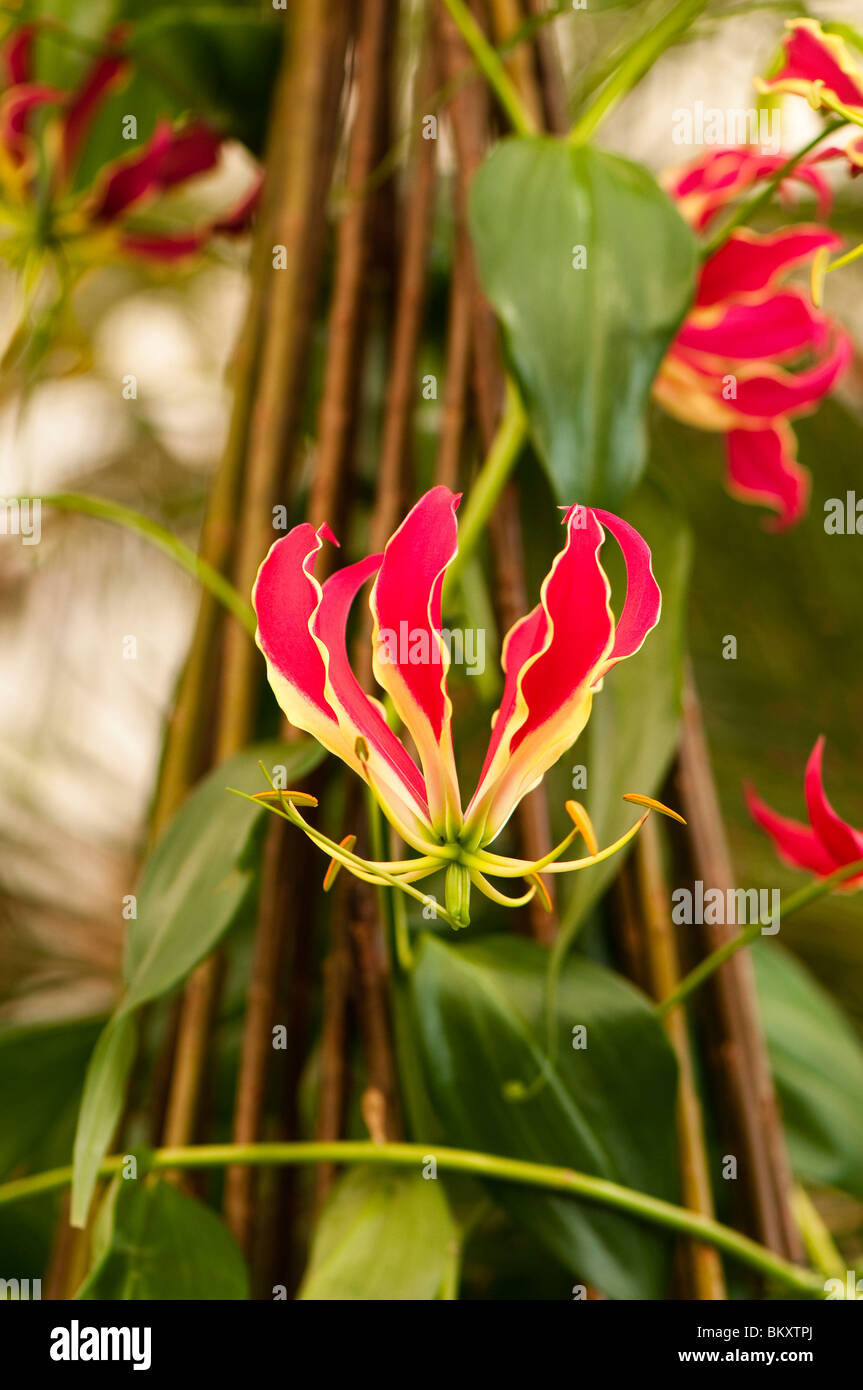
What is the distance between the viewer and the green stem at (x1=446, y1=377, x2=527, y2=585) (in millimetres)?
414

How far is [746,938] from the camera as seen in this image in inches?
15.6

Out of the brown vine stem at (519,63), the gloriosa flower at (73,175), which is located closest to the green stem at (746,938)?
the brown vine stem at (519,63)

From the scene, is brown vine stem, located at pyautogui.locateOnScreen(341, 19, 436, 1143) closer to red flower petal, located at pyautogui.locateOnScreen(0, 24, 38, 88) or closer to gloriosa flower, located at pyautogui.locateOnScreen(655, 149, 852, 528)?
gloriosa flower, located at pyautogui.locateOnScreen(655, 149, 852, 528)

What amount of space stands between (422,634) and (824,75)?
0.75 feet

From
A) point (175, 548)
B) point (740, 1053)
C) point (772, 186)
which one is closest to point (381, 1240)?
point (740, 1053)

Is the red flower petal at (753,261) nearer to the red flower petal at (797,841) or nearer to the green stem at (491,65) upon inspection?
the green stem at (491,65)

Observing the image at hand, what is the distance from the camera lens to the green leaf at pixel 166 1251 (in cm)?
39

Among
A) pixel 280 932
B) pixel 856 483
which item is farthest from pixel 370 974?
pixel 856 483

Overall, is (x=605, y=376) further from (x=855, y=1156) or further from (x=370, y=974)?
(x=855, y=1156)

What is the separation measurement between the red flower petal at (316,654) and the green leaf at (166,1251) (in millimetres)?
201

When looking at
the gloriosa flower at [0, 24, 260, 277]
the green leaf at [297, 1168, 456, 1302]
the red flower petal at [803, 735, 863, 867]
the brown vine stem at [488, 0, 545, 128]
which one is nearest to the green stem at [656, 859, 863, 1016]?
the red flower petal at [803, 735, 863, 867]
